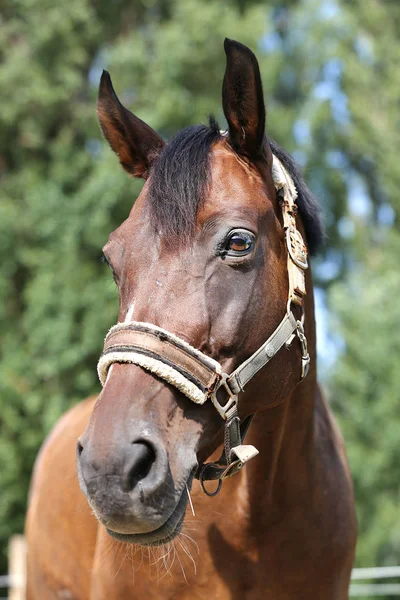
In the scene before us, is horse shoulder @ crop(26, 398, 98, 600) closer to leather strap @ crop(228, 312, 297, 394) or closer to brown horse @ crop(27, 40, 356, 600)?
brown horse @ crop(27, 40, 356, 600)

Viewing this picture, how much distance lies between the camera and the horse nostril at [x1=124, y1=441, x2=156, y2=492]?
190cm

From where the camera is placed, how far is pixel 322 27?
55.7ft

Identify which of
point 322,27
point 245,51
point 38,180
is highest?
point 322,27

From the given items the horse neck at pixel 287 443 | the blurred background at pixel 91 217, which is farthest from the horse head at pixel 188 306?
the blurred background at pixel 91 217

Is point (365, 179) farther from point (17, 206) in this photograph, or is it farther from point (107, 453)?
point (107, 453)

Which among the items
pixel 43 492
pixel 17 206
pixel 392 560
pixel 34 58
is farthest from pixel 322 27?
pixel 43 492

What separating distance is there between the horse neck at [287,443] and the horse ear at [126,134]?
84 cm

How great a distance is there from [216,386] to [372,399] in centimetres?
1167

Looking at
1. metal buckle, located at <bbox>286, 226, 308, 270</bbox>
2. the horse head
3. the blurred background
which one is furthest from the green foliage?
the horse head

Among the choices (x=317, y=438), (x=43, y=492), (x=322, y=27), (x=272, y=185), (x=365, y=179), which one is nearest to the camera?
(x=272, y=185)

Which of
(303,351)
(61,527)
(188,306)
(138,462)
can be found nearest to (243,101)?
(188,306)

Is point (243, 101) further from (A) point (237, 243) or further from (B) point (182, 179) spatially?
(A) point (237, 243)

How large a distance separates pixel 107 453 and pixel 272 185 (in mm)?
1245

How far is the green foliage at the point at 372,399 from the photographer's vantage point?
12523 millimetres
